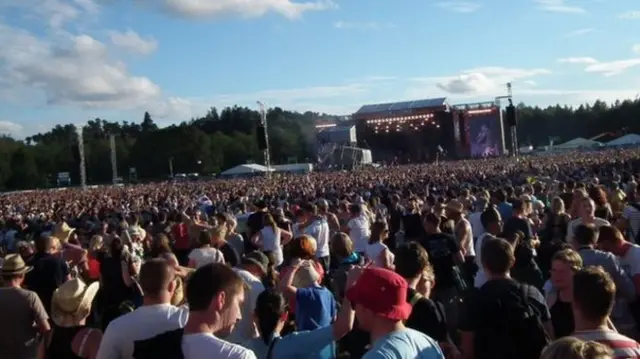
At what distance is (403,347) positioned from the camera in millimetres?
2900

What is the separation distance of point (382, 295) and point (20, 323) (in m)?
2.91

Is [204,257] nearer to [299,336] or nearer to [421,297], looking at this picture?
[421,297]

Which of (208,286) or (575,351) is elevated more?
(208,286)

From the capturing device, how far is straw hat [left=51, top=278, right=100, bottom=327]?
410cm

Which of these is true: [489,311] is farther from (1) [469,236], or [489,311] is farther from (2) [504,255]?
(1) [469,236]

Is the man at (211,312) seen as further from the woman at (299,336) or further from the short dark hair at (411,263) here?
the short dark hair at (411,263)

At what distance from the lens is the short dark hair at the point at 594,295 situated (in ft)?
11.1

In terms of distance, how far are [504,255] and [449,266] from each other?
2610 mm

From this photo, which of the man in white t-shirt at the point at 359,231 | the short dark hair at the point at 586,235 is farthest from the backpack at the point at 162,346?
the man in white t-shirt at the point at 359,231

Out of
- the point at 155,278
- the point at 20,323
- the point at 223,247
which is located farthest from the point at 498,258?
the point at 223,247

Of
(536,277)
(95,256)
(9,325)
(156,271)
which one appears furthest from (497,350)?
(95,256)

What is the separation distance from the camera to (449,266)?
7.02 meters

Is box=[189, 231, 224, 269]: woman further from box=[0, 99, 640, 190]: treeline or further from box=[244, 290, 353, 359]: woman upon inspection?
box=[0, 99, 640, 190]: treeline

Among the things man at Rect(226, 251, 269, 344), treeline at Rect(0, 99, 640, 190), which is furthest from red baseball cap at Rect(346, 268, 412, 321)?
treeline at Rect(0, 99, 640, 190)
